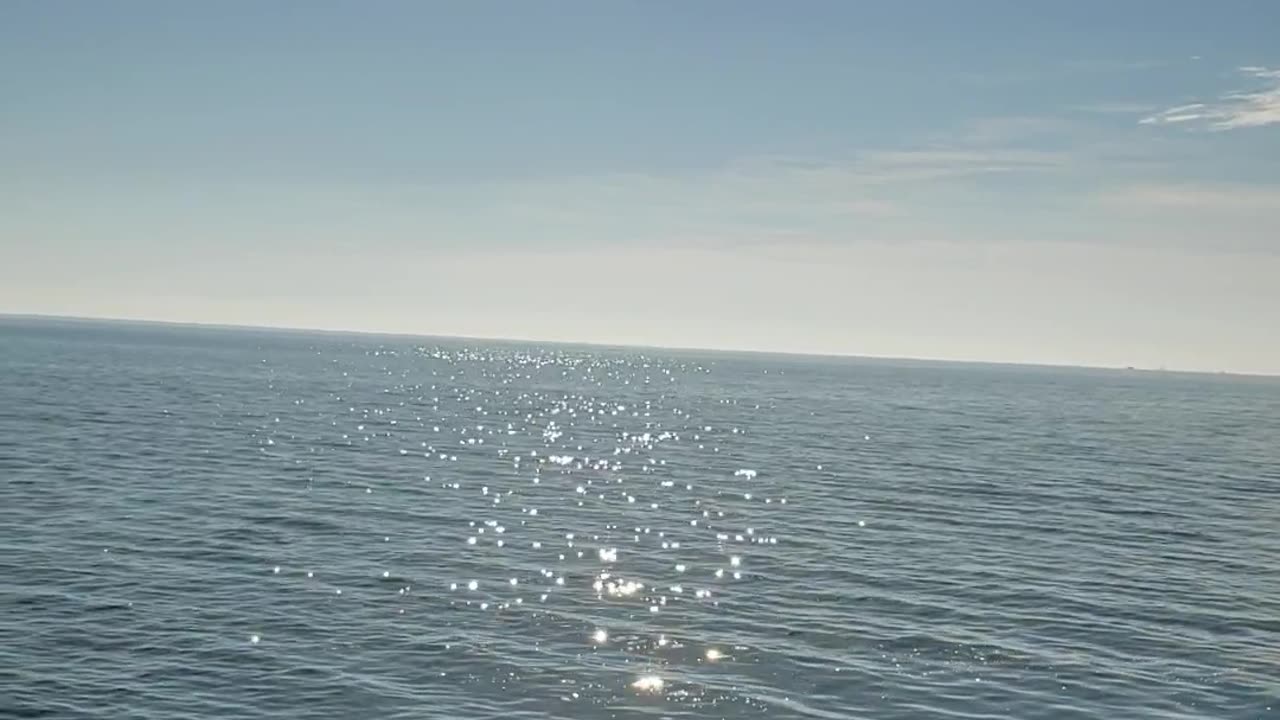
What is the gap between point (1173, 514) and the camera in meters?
61.0

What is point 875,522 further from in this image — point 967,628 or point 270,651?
point 270,651

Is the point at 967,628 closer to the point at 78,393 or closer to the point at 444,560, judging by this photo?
the point at 444,560

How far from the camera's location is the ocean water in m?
28.0

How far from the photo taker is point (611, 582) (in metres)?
40.2

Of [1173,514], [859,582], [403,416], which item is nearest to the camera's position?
[859,582]

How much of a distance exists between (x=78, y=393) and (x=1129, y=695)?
117298mm

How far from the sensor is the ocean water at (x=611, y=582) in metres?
28.0

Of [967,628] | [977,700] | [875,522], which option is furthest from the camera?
[875,522]

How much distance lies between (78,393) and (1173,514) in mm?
110293

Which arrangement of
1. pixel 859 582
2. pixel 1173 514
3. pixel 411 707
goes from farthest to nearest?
1. pixel 1173 514
2. pixel 859 582
3. pixel 411 707

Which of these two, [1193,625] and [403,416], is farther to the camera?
[403,416]

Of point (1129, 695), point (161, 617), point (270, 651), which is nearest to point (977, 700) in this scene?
point (1129, 695)

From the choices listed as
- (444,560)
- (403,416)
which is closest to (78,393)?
(403,416)

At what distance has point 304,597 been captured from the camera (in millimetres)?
35781
